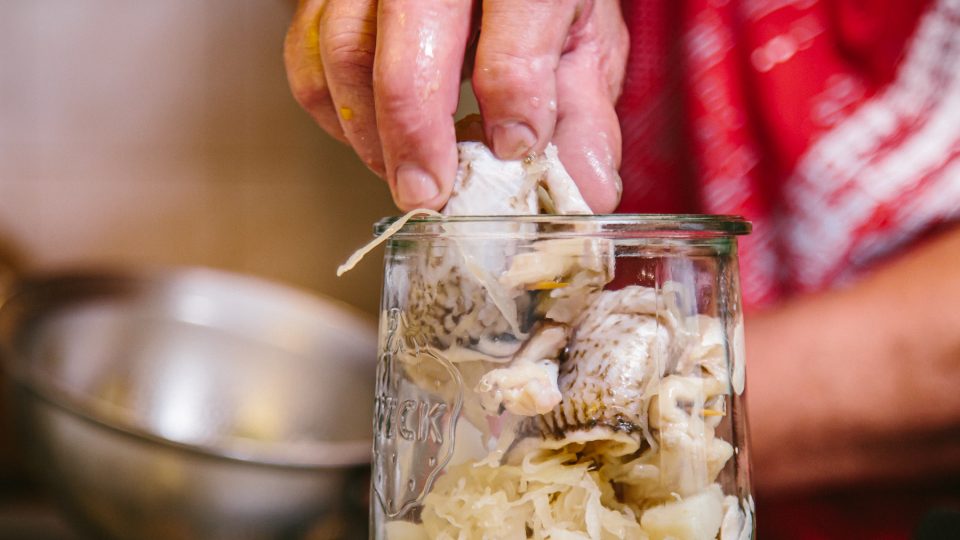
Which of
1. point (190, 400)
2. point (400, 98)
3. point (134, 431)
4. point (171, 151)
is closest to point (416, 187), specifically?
point (400, 98)

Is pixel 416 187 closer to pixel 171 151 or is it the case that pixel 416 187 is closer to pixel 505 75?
pixel 505 75

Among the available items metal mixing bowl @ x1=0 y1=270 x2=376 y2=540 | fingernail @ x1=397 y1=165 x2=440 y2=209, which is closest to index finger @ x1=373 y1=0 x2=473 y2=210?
fingernail @ x1=397 y1=165 x2=440 y2=209

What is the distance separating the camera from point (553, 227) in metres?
0.25

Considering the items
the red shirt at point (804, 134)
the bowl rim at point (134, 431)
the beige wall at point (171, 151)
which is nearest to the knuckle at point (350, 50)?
the bowl rim at point (134, 431)

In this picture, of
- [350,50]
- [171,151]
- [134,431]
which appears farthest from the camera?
[171,151]

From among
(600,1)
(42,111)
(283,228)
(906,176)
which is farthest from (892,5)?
(42,111)

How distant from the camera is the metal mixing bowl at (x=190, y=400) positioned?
22.6 inches

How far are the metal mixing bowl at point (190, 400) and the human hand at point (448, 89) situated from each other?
300 millimetres

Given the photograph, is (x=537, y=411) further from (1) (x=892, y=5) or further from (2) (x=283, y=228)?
(2) (x=283, y=228)

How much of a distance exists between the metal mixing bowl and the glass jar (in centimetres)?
34

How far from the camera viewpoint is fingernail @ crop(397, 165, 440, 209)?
0.96ft

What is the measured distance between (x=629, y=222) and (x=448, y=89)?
0.32 ft

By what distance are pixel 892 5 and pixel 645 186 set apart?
20 centimetres

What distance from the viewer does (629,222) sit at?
0.80 feet
